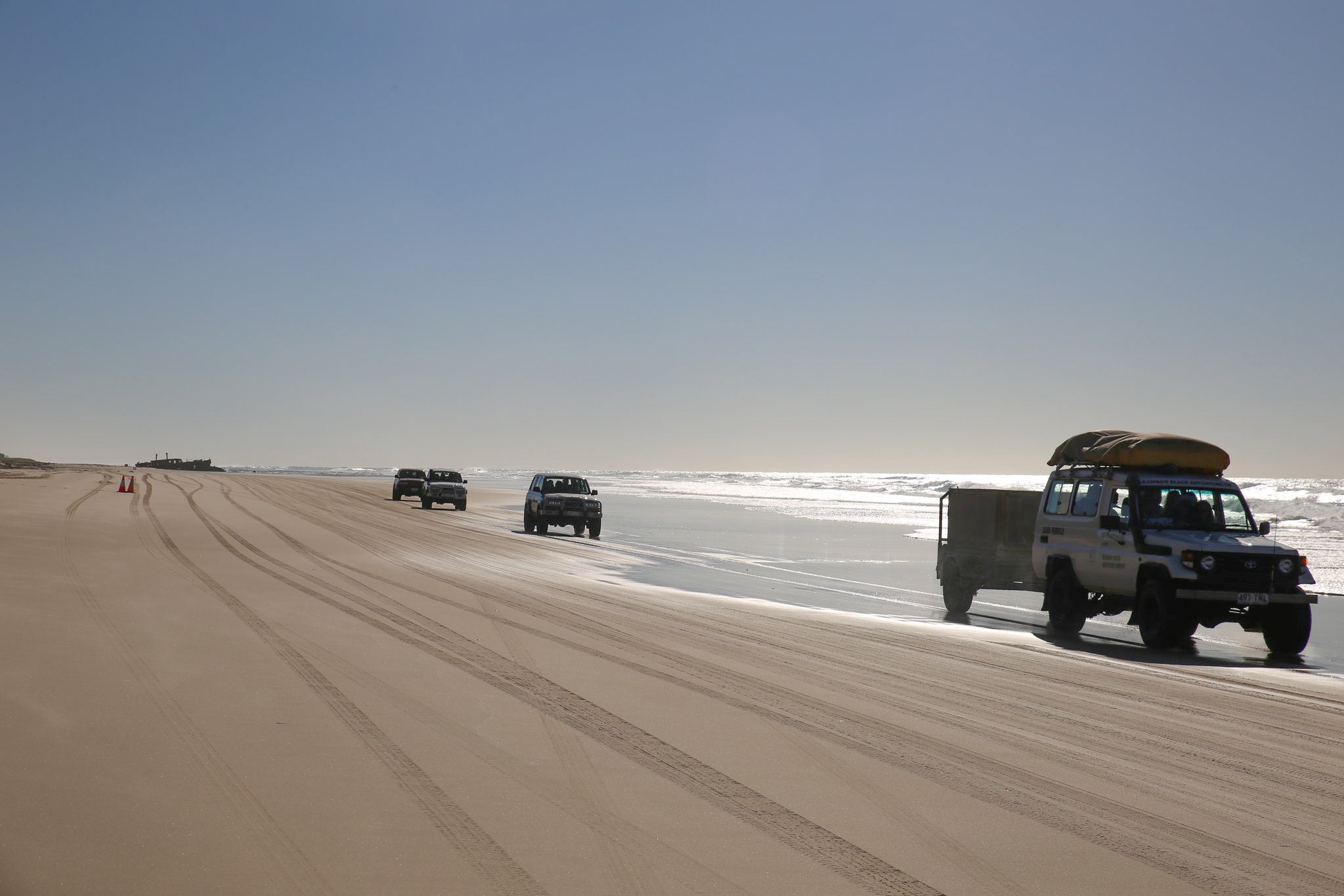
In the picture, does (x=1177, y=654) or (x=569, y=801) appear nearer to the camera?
(x=569, y=801)

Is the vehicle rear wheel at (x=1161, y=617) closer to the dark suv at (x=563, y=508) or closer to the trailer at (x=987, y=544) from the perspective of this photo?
the trailer at (x=987, y=544)

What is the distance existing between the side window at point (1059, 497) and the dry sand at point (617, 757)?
2784 millimetres

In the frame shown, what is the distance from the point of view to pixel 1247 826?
5953 millimetres

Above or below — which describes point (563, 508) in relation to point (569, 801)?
above

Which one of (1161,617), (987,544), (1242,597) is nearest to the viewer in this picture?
(1242,597)

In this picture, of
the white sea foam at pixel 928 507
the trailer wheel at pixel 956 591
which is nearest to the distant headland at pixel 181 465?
the white sea foam at pixel 928 507

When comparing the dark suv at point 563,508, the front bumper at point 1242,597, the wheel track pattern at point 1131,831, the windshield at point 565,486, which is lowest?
the wheel track pattern at point 1131,831

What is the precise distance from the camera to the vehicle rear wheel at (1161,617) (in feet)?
43.8

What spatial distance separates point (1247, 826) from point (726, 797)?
9.58 feet

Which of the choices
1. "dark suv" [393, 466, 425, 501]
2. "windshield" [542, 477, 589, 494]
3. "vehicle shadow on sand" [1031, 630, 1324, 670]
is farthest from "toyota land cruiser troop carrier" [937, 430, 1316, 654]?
"dark suv" [393, 466, 425, 501]

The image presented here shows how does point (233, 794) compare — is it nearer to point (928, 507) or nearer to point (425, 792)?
point (425, 792)

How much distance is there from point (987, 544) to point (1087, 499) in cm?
262

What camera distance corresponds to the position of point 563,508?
34.7m

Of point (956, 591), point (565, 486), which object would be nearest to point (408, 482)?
point (565, 486)
